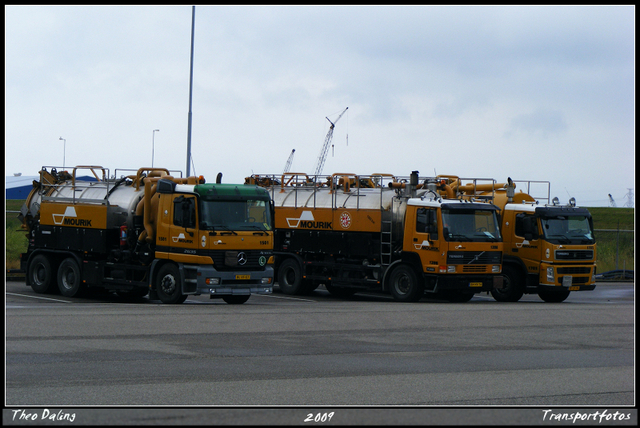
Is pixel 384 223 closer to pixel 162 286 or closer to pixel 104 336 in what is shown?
pixel 162 286

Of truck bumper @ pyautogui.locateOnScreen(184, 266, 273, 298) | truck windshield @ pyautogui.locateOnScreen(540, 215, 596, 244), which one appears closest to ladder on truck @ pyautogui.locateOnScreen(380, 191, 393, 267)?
truck bumper @ pyautogui.locateOnScreen(184, 266, 273, 298)

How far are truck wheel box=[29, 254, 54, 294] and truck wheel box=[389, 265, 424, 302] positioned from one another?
10.1m


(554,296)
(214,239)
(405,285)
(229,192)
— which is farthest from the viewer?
(554,296)

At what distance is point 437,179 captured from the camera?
2564 centimetres

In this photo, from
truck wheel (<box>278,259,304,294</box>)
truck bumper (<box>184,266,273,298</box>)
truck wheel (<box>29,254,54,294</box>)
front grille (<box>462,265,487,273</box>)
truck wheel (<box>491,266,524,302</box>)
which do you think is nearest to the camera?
truck bumper (<box>184,266,273,298</box>)

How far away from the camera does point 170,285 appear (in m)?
21.2

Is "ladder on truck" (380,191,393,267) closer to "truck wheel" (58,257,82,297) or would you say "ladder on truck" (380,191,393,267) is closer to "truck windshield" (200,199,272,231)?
"truck windshield" (200,199,272,231)

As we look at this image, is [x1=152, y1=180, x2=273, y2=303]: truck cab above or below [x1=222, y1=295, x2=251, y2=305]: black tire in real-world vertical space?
above

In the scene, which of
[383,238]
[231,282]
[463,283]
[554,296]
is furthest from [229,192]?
[554,296]

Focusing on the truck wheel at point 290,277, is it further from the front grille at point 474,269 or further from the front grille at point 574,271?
the front grille at point 574,271

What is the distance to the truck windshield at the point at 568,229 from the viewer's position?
24125 mm

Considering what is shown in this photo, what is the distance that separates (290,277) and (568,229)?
8.77 metres

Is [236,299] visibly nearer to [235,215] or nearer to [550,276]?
[235,215]

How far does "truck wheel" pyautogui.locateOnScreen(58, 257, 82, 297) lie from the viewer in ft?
77.5
